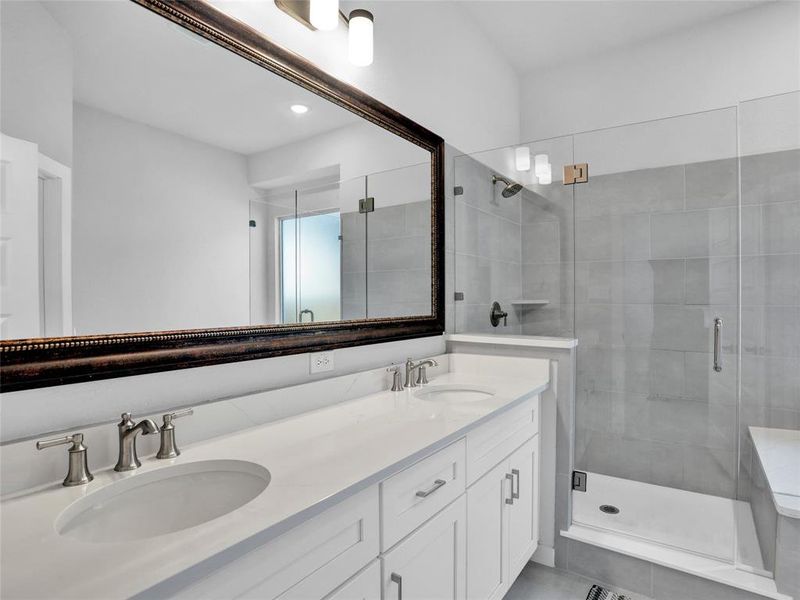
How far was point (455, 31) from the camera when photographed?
8.31ft

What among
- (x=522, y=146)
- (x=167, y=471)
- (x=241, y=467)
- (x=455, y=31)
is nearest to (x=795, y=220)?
(x=522, y=146)

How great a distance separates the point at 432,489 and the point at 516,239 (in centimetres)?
171

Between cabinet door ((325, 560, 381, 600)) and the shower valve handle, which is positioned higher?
the shower valve handle

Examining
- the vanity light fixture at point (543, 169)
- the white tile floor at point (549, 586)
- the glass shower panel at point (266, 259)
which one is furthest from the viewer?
the vanity light fixture at point (543, 169)

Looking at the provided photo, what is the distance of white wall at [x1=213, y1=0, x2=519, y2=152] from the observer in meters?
1.54

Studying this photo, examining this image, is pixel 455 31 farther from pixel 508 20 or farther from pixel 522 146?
pixel 522 146

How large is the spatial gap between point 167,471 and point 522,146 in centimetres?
231

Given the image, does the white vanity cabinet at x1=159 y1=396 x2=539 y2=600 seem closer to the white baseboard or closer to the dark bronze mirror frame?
the white baseboard

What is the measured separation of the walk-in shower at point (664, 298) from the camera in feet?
6.29

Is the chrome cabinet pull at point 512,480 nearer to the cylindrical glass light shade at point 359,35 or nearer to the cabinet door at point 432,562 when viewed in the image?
the cabinet door at point 432,562

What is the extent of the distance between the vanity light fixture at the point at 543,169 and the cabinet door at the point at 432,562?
1757mm

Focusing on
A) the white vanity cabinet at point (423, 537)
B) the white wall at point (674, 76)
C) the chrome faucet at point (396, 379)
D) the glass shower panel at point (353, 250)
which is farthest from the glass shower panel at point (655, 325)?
the glass shower panel at point (353, 250)

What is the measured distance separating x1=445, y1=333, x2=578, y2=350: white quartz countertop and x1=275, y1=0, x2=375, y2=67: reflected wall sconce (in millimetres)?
1349

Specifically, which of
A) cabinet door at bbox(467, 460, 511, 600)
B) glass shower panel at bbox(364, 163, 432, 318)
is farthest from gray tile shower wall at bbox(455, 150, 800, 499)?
cabinet door at bbox(467, 460, 511, 600)
